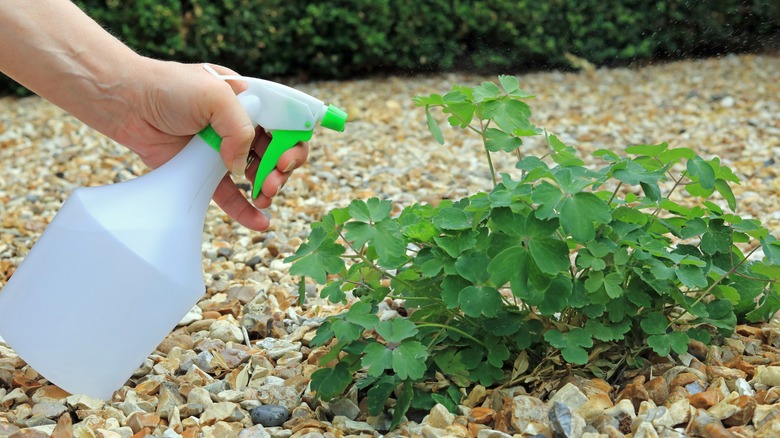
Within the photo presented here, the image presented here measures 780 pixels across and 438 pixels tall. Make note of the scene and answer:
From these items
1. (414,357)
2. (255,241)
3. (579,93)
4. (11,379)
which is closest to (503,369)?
(414,357)

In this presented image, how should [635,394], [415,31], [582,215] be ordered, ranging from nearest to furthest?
[582,215] → [635,394] → [415,31]

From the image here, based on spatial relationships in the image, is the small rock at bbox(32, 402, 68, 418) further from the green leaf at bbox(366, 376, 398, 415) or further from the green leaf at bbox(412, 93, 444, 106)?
the green leaf at bbox(412, 93, 444, 106)

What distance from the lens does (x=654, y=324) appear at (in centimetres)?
152

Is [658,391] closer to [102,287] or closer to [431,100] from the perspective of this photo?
[431,100]

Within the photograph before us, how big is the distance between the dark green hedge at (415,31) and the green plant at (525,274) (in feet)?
11.2

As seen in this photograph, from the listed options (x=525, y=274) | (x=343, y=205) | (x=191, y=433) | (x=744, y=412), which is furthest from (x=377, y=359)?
(x=343, y=205)

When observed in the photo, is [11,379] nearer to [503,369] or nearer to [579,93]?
[503,369]

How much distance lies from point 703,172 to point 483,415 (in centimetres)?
58

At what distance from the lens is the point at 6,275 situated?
242 centimetres

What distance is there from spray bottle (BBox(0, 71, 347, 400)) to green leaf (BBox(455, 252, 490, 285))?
1.57ft

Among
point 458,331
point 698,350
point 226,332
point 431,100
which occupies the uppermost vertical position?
point 431,100

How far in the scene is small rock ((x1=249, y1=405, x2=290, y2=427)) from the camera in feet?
5.14

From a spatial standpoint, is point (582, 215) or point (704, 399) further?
point (704, 399)

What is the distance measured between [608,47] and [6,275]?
399 centimetres
